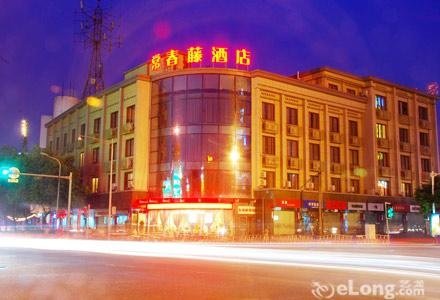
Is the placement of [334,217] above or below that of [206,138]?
below

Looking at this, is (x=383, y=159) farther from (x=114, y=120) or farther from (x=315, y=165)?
(x=114, y=120)

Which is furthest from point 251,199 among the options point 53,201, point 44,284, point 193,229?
point 44,284

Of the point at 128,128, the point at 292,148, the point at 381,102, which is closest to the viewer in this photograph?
the point at 128,128

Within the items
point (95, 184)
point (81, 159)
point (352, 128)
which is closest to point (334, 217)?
point (352, 128)

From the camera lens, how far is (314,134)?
2029 inches

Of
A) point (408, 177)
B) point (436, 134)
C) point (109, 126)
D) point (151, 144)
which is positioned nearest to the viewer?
point (151, 144)

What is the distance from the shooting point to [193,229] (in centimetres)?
4466

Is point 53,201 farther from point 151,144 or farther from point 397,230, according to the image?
point 397,230

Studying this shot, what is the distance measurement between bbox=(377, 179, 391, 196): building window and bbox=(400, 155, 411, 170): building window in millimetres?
3244

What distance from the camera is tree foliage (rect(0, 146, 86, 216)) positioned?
50.5 metres

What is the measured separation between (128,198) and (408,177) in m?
30.6

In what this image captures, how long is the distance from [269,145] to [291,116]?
4.21 meters

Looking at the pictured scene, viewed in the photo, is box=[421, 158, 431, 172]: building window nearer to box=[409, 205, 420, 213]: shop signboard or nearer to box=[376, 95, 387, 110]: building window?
box=[409, 205, 420, 213]: shop signboard

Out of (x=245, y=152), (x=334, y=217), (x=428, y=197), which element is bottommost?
(x=334, y=217)
